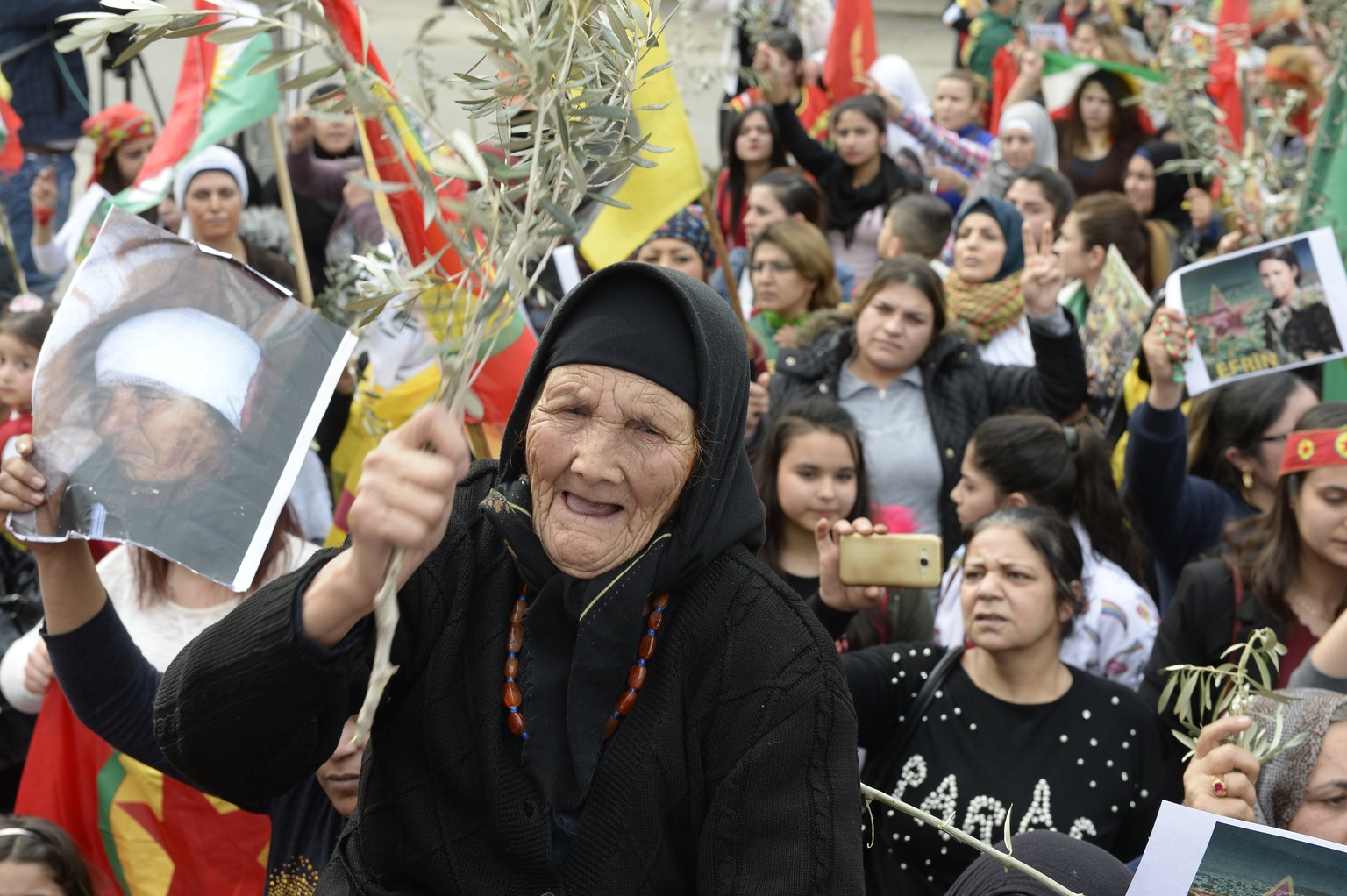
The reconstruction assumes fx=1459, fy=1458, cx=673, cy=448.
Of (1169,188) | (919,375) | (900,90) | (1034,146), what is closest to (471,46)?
(900,90)

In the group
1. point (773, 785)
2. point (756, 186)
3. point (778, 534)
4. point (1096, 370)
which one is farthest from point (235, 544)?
point (756, 186)

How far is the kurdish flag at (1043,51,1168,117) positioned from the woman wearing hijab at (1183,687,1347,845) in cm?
631

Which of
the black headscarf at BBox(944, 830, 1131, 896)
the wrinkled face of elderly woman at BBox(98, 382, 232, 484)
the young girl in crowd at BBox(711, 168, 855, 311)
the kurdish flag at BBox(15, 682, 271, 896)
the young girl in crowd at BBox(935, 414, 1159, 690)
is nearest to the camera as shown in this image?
the black headscarf at BBox(944, 830, 1131, 896)

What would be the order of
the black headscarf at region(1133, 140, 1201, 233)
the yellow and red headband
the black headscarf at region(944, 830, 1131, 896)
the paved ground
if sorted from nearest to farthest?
the black headscarf at region(944, 830, 1131, 896)
the yellow and red headband
the black headscarf at region(1133, 140, 1201, 233)
the paved ground

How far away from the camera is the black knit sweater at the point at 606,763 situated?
1.83 m

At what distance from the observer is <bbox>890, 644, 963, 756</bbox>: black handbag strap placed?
3361 mm

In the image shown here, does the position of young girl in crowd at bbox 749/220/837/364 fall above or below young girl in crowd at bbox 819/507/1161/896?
above

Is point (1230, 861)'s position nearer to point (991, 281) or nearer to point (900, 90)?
point (991, 281)

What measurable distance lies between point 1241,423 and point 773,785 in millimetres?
3007

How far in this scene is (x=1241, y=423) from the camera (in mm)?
4379

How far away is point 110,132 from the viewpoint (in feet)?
23.1

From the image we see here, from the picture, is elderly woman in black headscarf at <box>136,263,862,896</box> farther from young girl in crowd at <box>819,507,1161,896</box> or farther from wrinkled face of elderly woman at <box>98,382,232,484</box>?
young girl in crowd at <box>819,507,1161,896</box>

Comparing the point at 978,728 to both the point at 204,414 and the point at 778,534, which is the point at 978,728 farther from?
the point at 204,414

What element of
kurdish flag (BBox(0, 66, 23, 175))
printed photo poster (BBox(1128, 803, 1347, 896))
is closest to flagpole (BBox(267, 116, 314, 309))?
kurdish flag (BBox(0, 66, 23, 175))
